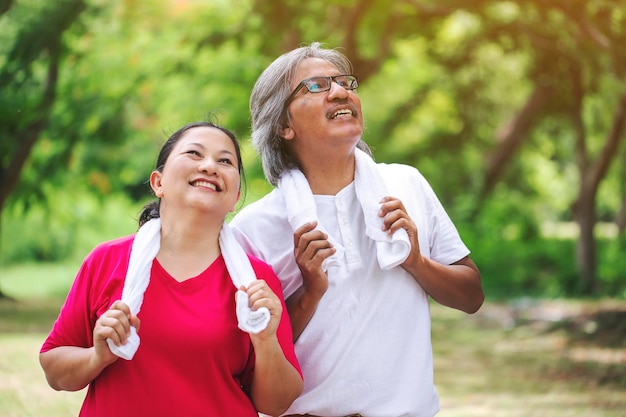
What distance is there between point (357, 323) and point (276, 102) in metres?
0.82

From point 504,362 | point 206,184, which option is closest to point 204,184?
point 206,184

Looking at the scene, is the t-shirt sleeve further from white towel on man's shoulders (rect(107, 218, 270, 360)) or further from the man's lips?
the man's lips

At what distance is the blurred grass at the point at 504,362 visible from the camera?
23.5ft

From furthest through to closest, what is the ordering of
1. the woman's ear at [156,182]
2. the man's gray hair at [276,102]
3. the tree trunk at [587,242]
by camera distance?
the tree trunk at [587,242] → the man's gray hair at [276,102] → the woman's ear at [156,182]

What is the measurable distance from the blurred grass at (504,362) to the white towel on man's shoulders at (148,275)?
4496 millimetres

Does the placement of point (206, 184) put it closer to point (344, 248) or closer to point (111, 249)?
point (111, 249)

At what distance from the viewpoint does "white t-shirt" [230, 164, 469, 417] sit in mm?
2715

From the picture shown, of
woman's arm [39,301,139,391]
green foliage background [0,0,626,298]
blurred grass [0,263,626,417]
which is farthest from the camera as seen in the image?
green foliage background [0,0,626,298]

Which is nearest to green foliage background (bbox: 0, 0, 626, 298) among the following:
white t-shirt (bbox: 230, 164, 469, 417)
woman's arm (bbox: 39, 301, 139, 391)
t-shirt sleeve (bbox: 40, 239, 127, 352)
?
white t-shirt (bbox: 230, 164, 469, 417)

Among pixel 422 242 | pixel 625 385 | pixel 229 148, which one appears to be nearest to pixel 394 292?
pixel 422 242

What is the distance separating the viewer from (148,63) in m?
13.9

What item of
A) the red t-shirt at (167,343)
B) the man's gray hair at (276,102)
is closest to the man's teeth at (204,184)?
the red t-shirt at (167,343)

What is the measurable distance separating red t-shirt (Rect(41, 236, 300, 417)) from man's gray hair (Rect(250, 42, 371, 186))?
656mm

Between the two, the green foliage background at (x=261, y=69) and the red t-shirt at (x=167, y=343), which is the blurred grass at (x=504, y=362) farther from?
the red t-shirt at (x=167, y=343)
